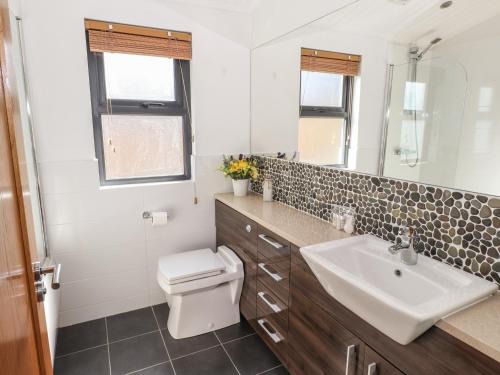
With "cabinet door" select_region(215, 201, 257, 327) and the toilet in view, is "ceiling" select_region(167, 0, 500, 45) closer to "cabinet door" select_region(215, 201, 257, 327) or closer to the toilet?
"cabinet door" select_region(215, 201, 257, 327)

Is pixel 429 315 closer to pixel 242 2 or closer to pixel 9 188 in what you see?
pixel 9 188

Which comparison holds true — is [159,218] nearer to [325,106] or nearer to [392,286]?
[325,106]

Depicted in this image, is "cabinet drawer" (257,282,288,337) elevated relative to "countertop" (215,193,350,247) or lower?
lower

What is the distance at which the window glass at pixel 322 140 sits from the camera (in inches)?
73.9

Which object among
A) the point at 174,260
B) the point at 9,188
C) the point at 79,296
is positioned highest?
the point at 9,188

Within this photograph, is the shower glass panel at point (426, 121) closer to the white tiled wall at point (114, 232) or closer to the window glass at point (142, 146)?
the white tiled wall at point (114, 232)

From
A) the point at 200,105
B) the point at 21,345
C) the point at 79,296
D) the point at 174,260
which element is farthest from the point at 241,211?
the point at 21,345

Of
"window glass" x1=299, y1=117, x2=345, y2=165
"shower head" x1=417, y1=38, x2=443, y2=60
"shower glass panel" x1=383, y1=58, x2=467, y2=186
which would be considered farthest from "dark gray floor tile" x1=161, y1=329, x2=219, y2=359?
"shower head" x1=417, y1=38, x2=443, y2=60

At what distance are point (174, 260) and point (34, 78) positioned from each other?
4.82 feet

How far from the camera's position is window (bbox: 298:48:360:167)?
6.02 ft

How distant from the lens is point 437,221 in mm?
1245

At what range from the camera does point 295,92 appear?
2.23m

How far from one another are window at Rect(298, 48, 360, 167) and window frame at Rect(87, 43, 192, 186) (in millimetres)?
921

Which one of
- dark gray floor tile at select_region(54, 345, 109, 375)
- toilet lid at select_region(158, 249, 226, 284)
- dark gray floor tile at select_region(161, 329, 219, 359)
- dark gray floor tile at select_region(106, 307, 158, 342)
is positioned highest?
toilet lid at select_region(158, 249, 226, 284)
